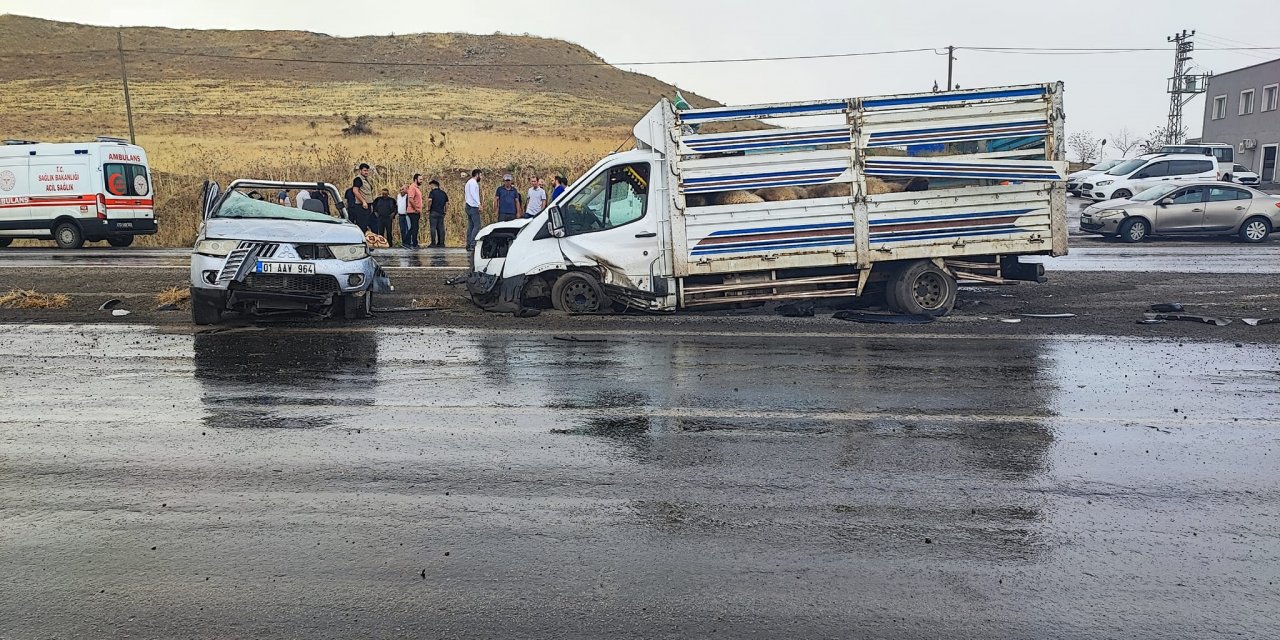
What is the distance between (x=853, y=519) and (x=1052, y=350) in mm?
5357

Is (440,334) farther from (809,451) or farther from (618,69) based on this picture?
(618,69)

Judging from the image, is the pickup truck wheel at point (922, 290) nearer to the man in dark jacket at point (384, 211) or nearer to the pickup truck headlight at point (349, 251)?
the pickup truck headlight at point (349, 251)

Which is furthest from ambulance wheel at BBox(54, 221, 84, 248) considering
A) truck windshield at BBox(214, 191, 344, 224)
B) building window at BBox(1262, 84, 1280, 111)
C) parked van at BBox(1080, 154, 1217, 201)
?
building window at BBox(1262, 84, 1280, 111)

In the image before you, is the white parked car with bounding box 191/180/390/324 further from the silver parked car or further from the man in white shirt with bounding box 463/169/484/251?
the silver parked car

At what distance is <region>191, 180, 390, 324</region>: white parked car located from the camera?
10.6 meters

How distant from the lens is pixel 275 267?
10.6 meters

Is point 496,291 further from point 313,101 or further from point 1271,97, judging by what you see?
point 313,101

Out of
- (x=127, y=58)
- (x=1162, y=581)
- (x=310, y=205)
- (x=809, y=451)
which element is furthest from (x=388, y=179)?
(x=127, y=58)

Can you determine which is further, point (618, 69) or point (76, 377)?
point (618, 69)

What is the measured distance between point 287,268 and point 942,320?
7.22 m

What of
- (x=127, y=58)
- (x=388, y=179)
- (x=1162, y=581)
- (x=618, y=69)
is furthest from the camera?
(x=618, y=69)

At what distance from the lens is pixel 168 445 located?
5988 millimetres

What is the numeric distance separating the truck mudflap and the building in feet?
146

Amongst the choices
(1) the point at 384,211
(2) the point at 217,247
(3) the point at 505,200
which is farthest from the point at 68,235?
(2) the point at 217,247
